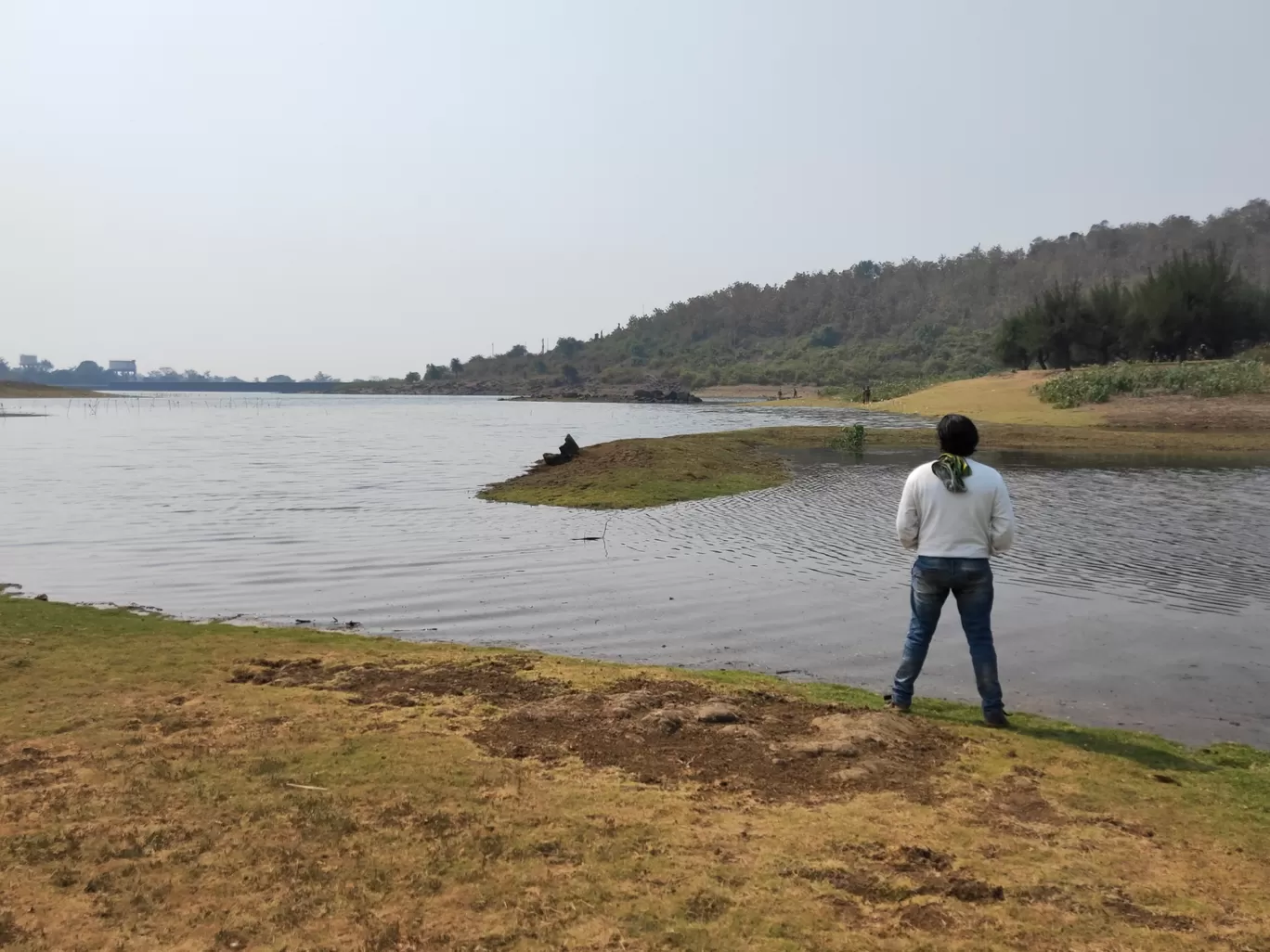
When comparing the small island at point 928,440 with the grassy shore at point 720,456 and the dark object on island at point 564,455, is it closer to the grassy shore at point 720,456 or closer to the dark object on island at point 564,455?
the grassy shore at point 720,456

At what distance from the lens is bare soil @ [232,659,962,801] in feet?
18.2

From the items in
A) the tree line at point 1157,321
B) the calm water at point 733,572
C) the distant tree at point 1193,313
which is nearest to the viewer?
the calm water at point 733,572

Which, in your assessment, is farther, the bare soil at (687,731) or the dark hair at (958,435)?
the dark hair at (958,435)

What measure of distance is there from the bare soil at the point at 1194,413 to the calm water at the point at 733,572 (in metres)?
15.1

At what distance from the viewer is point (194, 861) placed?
4.32 meters

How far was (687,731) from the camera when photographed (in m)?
6.34

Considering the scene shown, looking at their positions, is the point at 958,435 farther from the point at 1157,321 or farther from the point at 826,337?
the point at 826,337

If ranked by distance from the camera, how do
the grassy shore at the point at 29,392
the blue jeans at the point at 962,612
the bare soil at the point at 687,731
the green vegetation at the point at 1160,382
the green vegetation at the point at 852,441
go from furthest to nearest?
the grassy shore at the point at 29,392 < the green vegetation at the point at 1160,382 < the green vegetation at the point at 852,441 < the blue jeans at the point at 962,612 < the bare soil at the point at 687,731

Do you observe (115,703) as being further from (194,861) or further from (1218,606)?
(1218,606)

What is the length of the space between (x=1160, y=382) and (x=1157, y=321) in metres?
15.8

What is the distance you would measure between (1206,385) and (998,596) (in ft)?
138

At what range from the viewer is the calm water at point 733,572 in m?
9.03

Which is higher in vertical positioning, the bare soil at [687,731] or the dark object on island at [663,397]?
the dark object on island at [663,397]

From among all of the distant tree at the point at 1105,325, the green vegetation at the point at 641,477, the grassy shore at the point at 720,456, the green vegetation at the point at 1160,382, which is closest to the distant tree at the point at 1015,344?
the distant tree at the point at 1105,325
